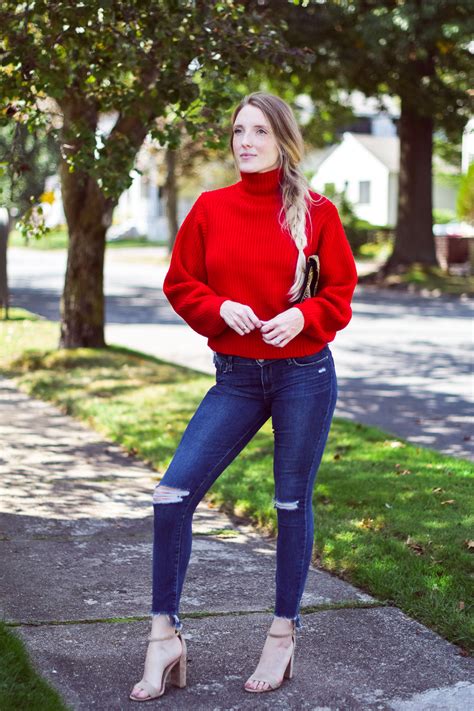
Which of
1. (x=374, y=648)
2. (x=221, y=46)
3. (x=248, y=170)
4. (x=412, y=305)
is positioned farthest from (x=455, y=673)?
(x=412, y=305)

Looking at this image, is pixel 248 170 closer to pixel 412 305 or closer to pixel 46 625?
pixel 46 625

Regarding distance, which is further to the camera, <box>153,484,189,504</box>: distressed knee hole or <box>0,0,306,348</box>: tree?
<box>0,0,306,348</box>: tree

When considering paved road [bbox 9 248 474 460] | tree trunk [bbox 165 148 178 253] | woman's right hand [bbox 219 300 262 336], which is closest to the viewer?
woman's right hand [bbox 219 300 262 336]

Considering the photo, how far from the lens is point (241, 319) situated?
3402 mm

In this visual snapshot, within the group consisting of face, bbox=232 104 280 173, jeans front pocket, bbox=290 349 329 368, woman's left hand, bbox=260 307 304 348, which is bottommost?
jeans front pocket, bbox=290 349 329 368

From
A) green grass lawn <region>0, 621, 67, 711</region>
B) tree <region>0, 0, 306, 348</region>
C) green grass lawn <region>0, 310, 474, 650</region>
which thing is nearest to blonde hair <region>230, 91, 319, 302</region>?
green grass lawn <region>0, 621, 67, 711</region>

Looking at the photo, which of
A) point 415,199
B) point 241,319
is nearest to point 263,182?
point 241,319

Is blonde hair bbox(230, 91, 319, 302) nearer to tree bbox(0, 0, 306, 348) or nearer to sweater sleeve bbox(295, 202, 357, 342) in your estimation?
sweater sleeve bbox(295, 202, 357, 342)

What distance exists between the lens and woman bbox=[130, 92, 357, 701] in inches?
138

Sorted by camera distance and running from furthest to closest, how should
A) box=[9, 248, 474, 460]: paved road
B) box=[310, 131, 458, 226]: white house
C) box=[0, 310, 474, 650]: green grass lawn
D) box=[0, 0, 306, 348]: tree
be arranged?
box=[310, 131, 458, 226]: white house → box=[9, 248, 474, 460]: paved road → box=[0, 0, 306, 348]: tree → box=[0, 310, 474, 650]: green grass lawn

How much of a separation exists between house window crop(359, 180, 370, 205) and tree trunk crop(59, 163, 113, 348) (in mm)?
54274

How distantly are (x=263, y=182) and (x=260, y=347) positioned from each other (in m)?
0.55

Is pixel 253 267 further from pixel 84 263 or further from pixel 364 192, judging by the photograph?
pixel 364 192

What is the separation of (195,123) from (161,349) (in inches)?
279
